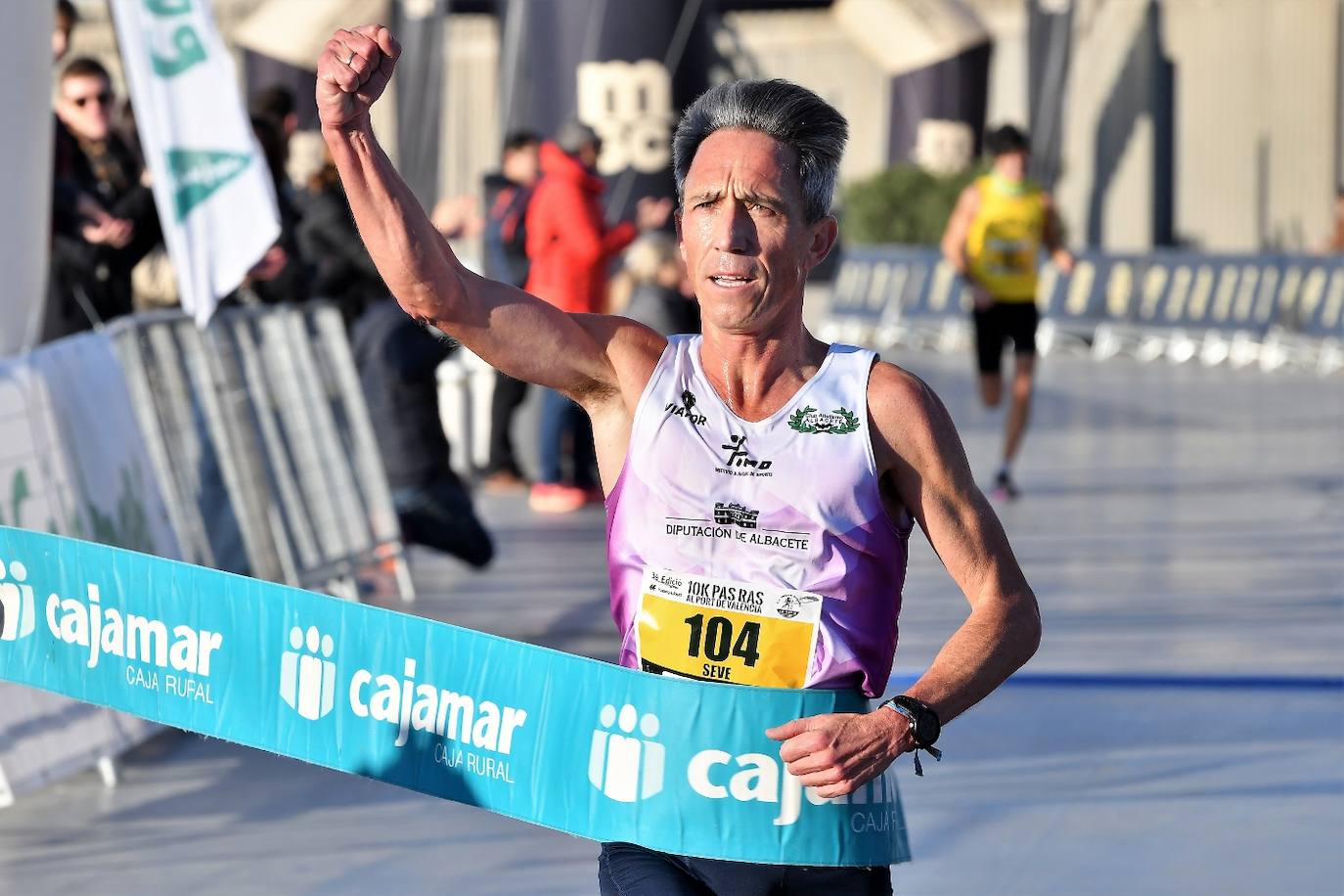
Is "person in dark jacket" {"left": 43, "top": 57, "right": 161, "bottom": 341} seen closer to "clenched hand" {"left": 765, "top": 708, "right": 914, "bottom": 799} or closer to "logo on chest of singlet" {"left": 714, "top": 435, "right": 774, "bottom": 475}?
"logo on chest of singlet" {"left": 714, "top": 435, "right": 774, "bottom": 475}

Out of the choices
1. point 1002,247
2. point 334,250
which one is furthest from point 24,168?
point 1002,247

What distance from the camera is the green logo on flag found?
7.22 meters

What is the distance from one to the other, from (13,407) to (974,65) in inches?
921

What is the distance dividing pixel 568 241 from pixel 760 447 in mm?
8495

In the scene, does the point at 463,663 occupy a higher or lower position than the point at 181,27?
lower

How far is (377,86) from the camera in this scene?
2.82 metres

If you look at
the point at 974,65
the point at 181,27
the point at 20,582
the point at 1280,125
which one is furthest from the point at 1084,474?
the point at 1280,125

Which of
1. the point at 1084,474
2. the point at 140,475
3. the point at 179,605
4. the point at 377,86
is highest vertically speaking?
the point at 377,86

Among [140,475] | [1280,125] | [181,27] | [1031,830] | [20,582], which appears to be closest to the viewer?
[20,582]

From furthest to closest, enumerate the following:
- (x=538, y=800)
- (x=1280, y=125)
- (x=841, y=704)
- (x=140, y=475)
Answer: (x=1280, y=125), (x=140, y=475), (x=538, y=800), (x=841, y=704)

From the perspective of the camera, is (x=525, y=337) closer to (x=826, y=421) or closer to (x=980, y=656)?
(x=826, y=421)

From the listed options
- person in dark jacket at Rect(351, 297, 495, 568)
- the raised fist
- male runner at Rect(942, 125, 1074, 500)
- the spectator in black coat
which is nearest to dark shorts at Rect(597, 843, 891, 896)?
the raised fist

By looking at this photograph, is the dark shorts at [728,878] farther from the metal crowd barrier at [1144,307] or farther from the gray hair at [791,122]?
the metal crowd barrier at [1144,307]

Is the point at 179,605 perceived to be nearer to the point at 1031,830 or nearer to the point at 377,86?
the point at 377,86
